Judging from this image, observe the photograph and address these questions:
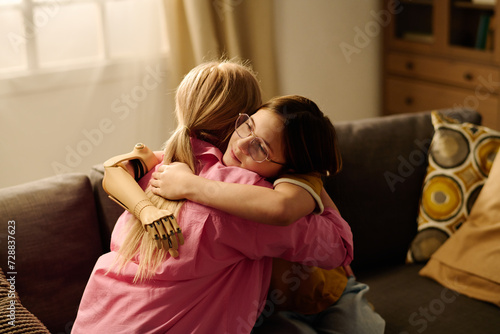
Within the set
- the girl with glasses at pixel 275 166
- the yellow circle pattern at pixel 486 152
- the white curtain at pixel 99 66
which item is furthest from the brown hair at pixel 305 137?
the white curtain at pixel 99 66

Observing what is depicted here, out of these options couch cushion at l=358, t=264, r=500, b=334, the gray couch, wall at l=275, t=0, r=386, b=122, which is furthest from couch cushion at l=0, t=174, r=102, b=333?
wall at l=275, t=0, r=386, b=122

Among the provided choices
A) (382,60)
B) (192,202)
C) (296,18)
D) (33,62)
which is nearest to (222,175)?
(192,202)

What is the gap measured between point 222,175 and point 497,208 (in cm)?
99

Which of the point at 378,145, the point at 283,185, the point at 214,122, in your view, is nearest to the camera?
the point at 283,185

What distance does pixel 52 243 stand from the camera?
4.94 ft

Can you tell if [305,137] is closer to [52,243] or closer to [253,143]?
[253,143]

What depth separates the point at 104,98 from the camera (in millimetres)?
2844

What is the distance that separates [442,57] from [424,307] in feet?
6.81

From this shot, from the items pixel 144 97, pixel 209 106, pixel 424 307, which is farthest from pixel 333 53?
pixel 209 106

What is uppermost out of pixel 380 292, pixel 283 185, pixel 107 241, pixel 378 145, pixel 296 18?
pixel 296 18

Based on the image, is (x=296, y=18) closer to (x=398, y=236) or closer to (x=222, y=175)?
(x=398, y=236)
